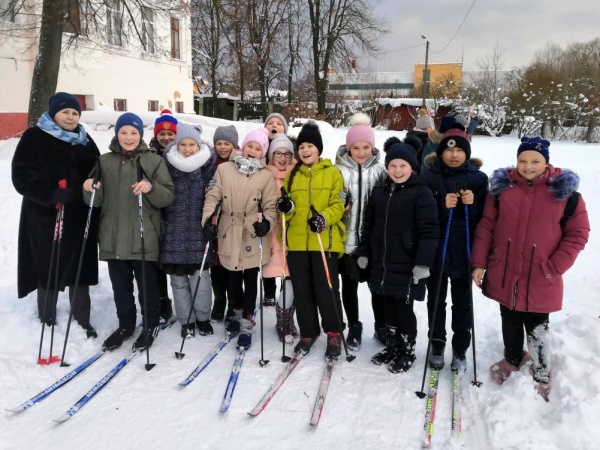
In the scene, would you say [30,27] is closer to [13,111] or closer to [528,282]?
[13,111]

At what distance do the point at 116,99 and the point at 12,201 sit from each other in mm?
11081

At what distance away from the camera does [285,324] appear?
396 centimetres

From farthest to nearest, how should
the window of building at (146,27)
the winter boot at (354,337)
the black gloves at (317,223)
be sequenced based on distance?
the window of building at (146,27) < the winter boot at (354,337) < the black gloves at (317,223)

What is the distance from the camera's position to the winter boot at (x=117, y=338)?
3777 mm

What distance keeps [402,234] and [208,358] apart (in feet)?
6.15

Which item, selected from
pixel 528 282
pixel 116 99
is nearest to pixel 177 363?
pixel 528 282

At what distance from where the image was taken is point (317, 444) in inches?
108

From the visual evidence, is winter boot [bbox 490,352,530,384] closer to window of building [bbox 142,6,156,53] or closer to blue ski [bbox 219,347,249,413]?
blue ski [bbox 219,347,249,413]

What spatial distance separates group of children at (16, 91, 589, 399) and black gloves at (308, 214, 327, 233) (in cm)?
1

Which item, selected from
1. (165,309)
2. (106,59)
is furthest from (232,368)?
(106,59)

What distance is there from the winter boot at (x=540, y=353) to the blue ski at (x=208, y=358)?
241 centimetres

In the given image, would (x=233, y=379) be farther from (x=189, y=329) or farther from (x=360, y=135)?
(x=360, y=135)

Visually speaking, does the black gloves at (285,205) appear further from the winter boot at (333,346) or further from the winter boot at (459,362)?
the winter boot at (459,362)

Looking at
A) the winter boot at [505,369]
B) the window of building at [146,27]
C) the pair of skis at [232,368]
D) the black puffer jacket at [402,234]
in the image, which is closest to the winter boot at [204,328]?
the pair of skis at [232,368]
